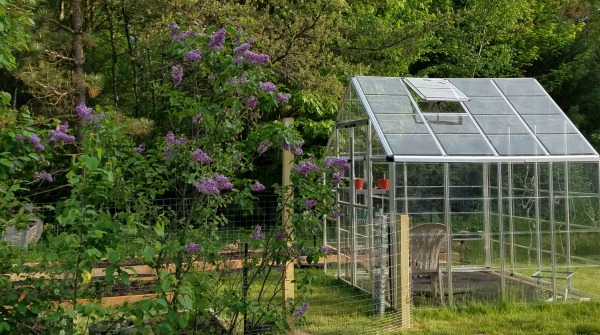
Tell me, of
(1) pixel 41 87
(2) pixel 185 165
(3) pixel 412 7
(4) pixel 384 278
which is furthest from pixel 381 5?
(2) pixel 185 165

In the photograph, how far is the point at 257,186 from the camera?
465 centimetres

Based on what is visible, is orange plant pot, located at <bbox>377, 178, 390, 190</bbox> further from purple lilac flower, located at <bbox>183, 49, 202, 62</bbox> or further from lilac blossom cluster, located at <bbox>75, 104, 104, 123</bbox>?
lilac blossom cluster, located at <bbox>75, 104, 104, 123</bbox>

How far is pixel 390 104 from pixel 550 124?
7.81 ft

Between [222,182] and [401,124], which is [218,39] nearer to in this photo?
[222,182]

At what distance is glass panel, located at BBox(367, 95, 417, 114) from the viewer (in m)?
9.74

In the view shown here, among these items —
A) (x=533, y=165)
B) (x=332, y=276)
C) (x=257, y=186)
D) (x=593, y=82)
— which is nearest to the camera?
(x=257, y=186)

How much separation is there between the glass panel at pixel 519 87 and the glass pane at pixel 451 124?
138cm

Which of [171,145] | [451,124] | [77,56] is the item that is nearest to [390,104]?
[451,124]

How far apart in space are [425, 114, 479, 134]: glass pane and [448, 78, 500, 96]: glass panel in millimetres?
911

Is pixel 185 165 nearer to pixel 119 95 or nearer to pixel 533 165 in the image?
pixel 533 165

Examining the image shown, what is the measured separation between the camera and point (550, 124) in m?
10.1

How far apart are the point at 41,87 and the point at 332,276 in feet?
23.9

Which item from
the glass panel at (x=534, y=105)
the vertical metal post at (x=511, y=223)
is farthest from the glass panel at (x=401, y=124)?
the glass panel at (x=534, y=105)

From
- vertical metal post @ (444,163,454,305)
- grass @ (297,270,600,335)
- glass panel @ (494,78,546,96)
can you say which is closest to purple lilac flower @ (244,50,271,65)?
grass @ (297,270,600,335)
